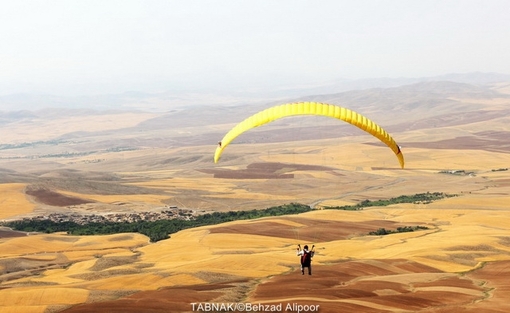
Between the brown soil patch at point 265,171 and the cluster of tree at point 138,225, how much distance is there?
42.1 metres

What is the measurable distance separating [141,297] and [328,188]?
276 feet

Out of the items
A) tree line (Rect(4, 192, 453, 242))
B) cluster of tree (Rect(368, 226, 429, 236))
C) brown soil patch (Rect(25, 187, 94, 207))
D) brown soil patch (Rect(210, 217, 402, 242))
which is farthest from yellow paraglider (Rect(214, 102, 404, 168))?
brown soil patch (Rect(25, 187, 94, 207))

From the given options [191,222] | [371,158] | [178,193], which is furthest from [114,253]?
[371,158]

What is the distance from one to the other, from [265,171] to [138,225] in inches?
2430

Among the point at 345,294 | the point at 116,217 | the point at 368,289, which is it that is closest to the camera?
the point at 345,294

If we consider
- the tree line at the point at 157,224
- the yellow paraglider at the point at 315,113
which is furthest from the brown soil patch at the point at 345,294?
the tree line at the point at 157,224

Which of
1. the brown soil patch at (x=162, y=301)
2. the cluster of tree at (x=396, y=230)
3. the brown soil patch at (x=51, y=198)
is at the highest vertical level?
the brown soil patch at (x=162, y=301)

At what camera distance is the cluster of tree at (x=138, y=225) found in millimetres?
66113

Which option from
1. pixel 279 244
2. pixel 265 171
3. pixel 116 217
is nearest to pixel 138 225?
pixel 116 217

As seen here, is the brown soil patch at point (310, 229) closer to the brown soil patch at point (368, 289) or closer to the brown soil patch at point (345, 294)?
the brown soil patch at point (368, 289)

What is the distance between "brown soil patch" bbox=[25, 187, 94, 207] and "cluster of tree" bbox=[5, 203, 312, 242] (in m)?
13.9

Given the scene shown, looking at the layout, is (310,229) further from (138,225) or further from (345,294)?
(345,294)

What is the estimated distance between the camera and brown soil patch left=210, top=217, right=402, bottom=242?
183 ft

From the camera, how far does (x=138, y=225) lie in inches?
2798
